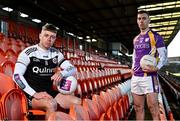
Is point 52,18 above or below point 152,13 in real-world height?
below

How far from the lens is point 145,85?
291cm

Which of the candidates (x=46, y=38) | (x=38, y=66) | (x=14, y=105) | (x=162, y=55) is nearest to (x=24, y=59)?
(x=38, y=66)

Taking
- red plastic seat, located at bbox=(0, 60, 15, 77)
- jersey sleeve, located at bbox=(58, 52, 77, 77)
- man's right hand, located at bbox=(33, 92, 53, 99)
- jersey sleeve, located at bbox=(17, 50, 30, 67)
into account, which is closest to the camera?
man's right hand, located at bbox=(33, 92, 53, 99)

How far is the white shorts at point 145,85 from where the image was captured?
114 inches

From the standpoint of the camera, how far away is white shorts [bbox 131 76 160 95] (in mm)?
2885

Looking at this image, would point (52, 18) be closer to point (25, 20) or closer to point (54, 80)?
point (25, 20)

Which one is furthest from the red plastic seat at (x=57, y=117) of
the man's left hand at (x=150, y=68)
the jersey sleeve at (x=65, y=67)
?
the man's left hand at (x=150, y=68)

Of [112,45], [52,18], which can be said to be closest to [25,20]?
[52,18]

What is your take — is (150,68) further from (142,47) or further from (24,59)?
(24,59)

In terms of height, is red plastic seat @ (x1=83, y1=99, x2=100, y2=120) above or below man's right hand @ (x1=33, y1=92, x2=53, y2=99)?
below

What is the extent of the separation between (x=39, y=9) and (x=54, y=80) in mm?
6445

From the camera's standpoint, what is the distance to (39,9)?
28.3 feet

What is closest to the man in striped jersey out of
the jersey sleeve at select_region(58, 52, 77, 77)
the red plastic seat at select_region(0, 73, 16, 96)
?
the jersey sleeve at select_region(58, 52, 77, 77)

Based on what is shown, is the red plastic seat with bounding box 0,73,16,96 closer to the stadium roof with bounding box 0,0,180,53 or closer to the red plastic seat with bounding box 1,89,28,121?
the red plastic seat with bounding box 1,89,28,121
